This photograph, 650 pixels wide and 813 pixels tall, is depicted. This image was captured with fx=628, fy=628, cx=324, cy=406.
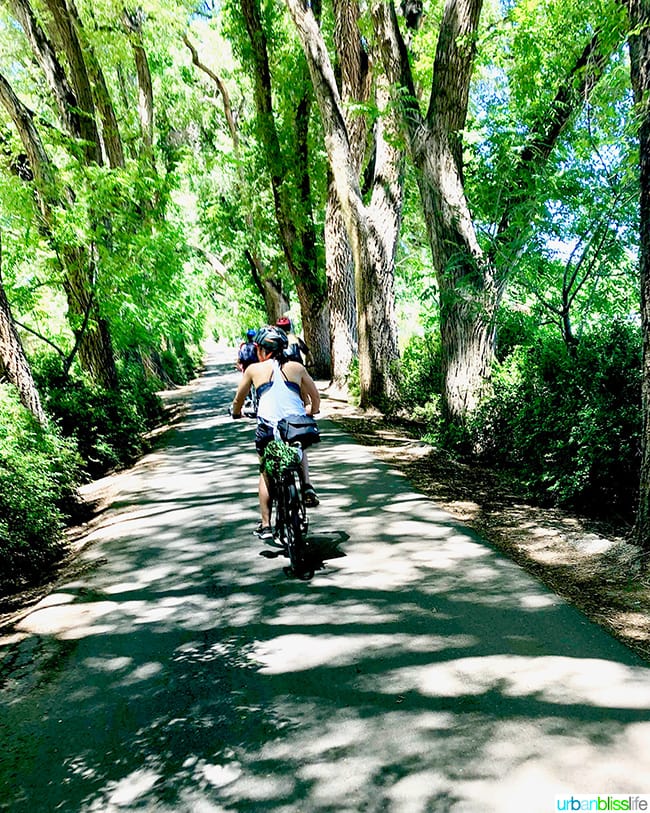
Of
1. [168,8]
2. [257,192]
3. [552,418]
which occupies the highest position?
[168,8]

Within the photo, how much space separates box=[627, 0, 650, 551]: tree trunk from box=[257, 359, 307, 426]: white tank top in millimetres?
3139

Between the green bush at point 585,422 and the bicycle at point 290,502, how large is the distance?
2894 mm

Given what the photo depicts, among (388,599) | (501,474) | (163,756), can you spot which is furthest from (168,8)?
(163,756)

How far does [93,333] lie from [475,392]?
866 centimetres

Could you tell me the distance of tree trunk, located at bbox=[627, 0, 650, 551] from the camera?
5070 millimetres

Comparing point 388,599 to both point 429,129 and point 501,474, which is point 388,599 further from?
point 429,129

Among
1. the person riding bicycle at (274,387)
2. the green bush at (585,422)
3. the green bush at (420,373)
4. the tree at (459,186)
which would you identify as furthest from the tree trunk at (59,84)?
the green bush at (585,422)

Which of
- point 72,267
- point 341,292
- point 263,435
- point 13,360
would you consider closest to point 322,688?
point 263,435

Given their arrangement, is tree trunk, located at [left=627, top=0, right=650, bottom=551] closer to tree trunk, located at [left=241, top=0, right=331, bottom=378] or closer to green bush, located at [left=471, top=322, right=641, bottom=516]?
green bush, located at [left=471, top=322, right=641, bottom=516]

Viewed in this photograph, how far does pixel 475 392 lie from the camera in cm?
984

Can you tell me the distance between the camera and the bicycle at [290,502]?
19.2 ft

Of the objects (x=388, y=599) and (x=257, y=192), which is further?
(x=257, y=192)

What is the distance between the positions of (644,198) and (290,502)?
407 centimetres

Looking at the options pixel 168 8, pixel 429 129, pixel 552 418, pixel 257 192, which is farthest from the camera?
pixel 257 192
